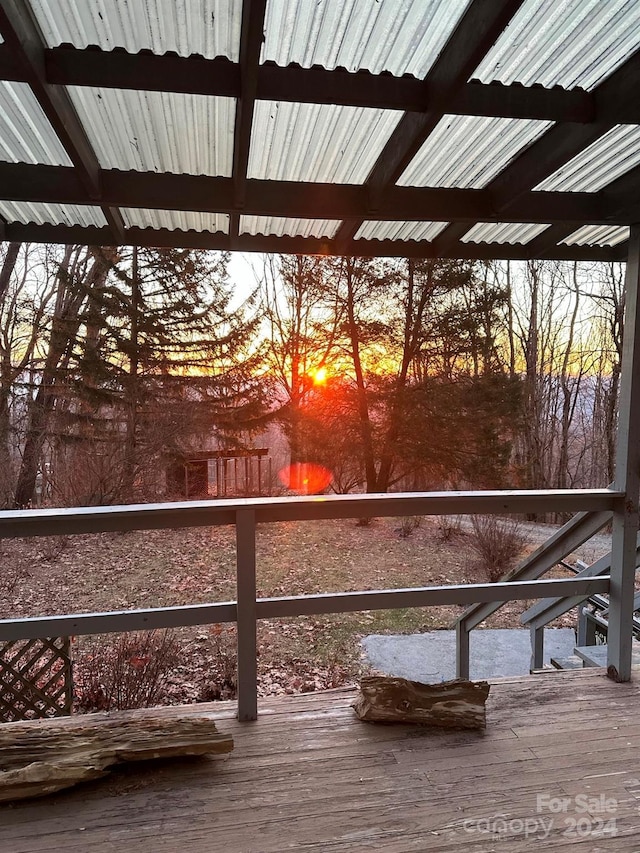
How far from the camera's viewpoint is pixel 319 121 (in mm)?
1728

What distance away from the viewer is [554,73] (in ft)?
4.97

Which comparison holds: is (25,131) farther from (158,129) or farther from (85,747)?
(85,747)

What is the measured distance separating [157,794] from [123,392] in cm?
890

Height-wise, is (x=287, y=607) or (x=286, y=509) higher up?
(x=286, y=509)

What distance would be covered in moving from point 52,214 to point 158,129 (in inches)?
36.7

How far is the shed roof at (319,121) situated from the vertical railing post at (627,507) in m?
0.54

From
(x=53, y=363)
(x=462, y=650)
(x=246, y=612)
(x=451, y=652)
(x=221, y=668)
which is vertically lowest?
(x=451, y=652)

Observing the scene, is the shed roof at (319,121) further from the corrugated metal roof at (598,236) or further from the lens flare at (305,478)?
the lens flare at (305,478)

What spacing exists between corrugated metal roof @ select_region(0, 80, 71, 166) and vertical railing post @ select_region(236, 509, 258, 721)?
1575 millimetres

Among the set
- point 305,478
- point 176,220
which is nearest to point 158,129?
point 176,220

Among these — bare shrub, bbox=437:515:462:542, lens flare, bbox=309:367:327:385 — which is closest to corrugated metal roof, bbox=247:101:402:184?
bare shrub, bbox=437:515:462:542

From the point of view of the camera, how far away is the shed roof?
1.29 metres

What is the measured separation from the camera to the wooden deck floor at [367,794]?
59.0 inches

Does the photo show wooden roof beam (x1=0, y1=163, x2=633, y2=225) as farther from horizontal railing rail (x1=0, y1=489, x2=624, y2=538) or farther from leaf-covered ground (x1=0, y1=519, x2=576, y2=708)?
leaf-covered ground (x1=0, y1=519, x2=576, y2=708)
